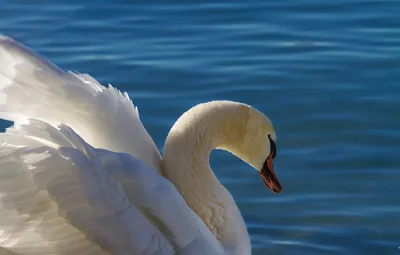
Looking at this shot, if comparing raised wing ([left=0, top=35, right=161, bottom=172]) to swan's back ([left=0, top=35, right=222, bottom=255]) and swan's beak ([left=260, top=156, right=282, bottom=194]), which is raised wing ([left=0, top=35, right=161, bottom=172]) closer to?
swan's back ([left=0, top=35, right=222, bottom=255])

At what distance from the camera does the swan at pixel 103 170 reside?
12.1ft

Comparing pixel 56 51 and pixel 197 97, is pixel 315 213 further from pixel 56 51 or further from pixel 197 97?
pixel 56 51

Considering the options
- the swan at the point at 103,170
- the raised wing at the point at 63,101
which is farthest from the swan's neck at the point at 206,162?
the raised wing at the point at 63,101

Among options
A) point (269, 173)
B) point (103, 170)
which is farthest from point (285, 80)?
point (103, 170)

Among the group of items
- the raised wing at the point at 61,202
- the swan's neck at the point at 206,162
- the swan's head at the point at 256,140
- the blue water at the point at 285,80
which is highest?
Answer: the blue water at the point at 285,80

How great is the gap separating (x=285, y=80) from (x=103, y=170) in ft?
12.9

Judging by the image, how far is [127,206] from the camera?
382cm

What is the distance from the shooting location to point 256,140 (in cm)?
481

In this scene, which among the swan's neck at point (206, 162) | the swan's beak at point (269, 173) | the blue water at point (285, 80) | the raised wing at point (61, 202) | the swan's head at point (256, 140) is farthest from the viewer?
the blue water at point (285, 80)

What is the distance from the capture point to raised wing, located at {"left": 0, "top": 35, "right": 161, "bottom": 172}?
433 centimetres

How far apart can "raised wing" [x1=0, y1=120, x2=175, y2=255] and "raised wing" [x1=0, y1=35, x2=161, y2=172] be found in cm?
48

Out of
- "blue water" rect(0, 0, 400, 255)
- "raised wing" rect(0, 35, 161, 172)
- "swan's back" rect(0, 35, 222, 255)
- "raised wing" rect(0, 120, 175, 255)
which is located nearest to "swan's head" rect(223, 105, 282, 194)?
"raised wing" rect(0, 35, 161, 172)

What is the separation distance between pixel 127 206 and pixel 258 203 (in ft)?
7.44

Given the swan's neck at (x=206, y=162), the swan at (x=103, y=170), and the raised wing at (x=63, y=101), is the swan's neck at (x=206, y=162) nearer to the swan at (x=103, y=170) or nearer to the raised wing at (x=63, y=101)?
A: the swan at (x=103, y=170)
